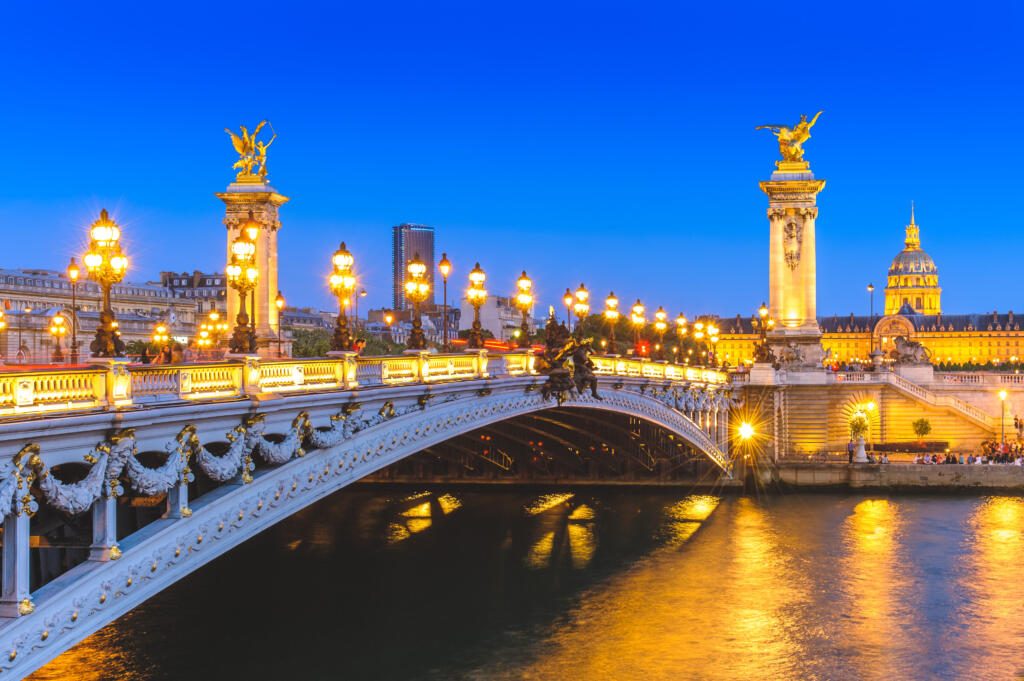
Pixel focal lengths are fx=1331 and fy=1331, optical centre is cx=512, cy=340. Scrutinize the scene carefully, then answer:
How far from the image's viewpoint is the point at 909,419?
225 feet

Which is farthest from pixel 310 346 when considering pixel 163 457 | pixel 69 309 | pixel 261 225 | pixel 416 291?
pixel 163 457

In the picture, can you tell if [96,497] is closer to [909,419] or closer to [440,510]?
[440,510]

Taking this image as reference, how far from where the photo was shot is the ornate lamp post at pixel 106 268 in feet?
56.5

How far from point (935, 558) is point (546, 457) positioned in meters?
20.0

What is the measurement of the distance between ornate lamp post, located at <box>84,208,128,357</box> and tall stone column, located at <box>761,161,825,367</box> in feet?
175

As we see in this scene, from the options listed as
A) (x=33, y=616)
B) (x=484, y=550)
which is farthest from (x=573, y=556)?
(x=33, y=616)

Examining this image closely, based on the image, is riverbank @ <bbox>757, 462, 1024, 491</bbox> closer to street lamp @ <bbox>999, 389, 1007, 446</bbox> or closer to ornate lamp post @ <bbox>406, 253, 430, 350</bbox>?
street lamp @ <bbox>999, 389, 1007, 446</bbox>

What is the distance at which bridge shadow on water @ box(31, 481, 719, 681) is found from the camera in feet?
92.0

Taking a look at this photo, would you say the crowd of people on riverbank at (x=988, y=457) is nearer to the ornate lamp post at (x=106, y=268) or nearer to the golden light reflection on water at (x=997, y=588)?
the golden light reflection on water at (x=997, y=588)

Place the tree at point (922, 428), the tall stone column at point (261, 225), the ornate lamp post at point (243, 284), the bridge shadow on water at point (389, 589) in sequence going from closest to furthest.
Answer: the ornate lamp post at point (243, 284) < the bridge shadow on water at point (389, 589) < the tall stone column at point (261, 225) < the tree at point (922, 428)

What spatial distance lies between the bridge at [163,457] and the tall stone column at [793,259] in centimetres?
4405

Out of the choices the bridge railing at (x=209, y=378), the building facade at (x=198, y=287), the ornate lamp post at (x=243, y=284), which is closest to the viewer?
the bridge railing at (x=209, y=378)

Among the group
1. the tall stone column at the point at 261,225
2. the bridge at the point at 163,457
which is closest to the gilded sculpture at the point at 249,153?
the tall stone column at the point at 261,225

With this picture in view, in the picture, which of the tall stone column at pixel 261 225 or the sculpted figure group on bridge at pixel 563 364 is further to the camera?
the tall stone column at pixel 261 225
